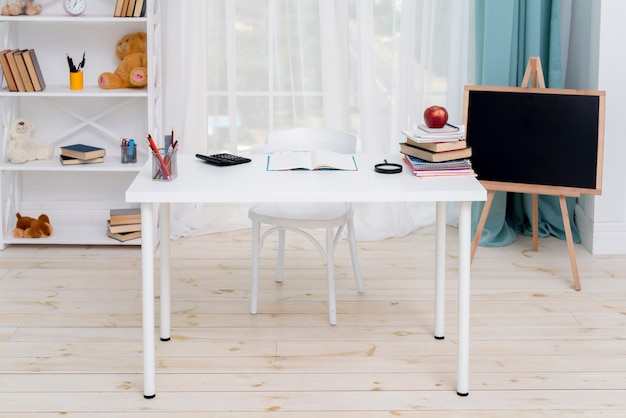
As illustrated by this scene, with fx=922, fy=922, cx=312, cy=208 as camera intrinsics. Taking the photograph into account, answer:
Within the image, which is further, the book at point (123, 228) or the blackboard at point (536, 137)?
the book at point (123, 228)

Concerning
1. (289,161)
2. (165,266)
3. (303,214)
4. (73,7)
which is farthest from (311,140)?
(73,7)

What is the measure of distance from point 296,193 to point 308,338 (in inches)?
30.2

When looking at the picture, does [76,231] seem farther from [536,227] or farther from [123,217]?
[536,227]

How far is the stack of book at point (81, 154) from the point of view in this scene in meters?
4.28

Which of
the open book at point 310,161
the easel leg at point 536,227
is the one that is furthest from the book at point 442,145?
the easel leg at point 536,227

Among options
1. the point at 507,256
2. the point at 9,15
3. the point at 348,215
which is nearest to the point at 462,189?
the point at 348,215

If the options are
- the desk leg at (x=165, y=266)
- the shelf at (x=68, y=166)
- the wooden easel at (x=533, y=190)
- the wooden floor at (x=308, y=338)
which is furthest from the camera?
the shelf at (x=68, y=166)

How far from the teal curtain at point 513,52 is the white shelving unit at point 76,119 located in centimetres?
155

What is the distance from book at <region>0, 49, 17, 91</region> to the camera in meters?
4.18

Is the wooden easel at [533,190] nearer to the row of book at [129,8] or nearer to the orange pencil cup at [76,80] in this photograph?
the row of book at [129,8]

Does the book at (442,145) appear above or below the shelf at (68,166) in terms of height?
above

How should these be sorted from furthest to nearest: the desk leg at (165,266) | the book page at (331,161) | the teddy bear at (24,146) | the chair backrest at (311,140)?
the teddy bear at (24,146), the chair backrest at (311,140), the desk leg at (165,266), the book page at (331,161)

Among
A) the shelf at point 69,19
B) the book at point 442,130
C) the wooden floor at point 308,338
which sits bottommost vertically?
the wooden floor at point 308,338

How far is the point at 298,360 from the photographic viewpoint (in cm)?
308
